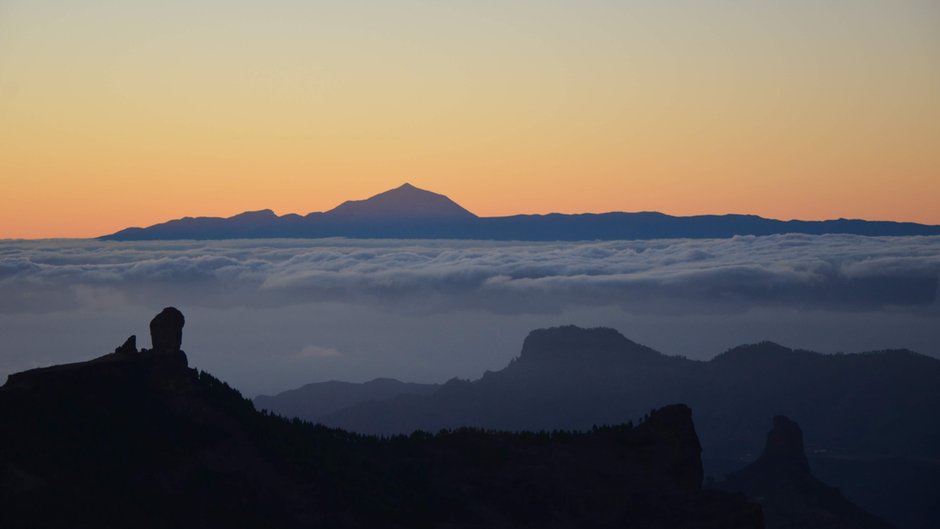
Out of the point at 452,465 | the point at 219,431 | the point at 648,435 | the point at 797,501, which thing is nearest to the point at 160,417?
the point at 219,431

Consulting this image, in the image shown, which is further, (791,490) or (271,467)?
(791,490)

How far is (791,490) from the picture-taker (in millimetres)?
190125

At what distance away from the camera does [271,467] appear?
280ft

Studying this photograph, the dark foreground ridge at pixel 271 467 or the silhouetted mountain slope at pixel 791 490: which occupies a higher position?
the dark foreground ridge at pixel 271 467

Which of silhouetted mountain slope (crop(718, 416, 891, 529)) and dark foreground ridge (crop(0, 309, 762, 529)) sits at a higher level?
dark foreground ridge (crop(0, 309, 762, 529))

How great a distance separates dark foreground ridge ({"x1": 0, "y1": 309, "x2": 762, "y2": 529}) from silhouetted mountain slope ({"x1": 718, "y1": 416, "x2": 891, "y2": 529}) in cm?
9016

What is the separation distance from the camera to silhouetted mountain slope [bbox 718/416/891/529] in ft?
591

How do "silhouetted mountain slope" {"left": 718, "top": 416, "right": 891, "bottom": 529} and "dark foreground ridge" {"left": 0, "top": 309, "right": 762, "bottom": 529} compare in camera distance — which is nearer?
"dark foreground ridge" {"left": 0, "top": 309, "right": 762, "bottom": 529}

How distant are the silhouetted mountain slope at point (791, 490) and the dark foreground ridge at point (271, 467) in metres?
90.2

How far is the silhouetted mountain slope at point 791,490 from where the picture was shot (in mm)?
180250

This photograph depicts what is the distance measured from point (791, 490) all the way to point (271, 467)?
120970 mm

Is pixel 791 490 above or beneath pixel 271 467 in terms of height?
beneath

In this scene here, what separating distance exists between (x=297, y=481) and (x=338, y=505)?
3.12 m

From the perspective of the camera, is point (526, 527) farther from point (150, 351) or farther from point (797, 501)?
point (797, 501)
